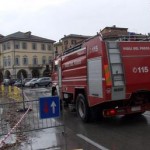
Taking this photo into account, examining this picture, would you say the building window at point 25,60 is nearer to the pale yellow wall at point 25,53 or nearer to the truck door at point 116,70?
the pale yellow wall at point 25,53

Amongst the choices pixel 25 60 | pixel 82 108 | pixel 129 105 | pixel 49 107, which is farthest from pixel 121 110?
pixel 25 60

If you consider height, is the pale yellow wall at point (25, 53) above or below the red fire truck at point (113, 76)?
above

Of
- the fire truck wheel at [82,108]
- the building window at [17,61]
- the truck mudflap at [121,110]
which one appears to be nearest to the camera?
the truck mudflap at [121,110]

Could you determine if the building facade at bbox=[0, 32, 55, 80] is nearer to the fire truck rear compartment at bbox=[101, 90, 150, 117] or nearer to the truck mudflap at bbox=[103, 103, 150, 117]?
the fire truck rear compartment at bbox=[101, 90, 150, 117]

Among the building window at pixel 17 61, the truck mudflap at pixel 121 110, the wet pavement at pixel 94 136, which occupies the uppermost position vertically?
the building window at pixel 17 61

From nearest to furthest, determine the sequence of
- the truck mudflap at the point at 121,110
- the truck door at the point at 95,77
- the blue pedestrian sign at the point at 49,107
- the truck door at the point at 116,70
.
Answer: the blue pedestrian sign at the point at 49,107 < the truck door at the point at 116,70 < the truck door at the point at 95,77 < the truck mudflap at the point at 121,110

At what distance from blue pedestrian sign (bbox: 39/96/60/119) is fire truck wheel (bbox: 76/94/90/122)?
10.3 ft

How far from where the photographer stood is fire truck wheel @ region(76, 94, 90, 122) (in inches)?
477

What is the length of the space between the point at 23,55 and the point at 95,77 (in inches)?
3362

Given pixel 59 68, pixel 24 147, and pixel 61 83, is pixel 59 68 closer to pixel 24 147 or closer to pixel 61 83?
pixel 61 83

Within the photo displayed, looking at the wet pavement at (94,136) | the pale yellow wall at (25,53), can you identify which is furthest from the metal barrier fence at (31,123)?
the pale yellow wall at (25,53)

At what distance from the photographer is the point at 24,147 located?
8.99 meters

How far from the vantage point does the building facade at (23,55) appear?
305ft

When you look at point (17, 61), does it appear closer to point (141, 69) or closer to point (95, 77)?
point (95, 77)
